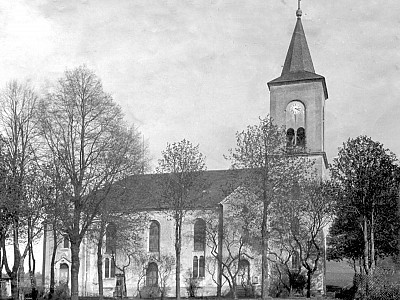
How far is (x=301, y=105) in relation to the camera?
59844 mm

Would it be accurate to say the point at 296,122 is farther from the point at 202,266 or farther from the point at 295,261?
the point at 202,266

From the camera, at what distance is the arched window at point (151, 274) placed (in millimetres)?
61031

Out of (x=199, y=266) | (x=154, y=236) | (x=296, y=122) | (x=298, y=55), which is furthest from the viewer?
A: (x=154, y=236)

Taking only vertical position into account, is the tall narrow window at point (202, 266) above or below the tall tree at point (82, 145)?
below

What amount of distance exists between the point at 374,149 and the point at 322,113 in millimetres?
18776

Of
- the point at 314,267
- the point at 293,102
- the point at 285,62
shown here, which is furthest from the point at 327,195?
the point at 285,62

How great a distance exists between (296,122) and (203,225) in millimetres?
13631

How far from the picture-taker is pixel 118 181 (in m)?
37.0

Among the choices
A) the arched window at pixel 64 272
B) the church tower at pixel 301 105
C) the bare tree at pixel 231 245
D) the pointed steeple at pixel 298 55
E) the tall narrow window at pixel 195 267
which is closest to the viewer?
the bare tree at pixel 231 245

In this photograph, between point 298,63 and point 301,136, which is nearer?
point 301,136

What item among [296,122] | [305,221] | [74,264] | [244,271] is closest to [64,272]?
[244,271]

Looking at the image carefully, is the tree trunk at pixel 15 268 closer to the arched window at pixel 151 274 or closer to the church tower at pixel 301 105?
the arched window at pixel 151 274

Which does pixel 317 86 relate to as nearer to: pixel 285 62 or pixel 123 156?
pixel 285 62

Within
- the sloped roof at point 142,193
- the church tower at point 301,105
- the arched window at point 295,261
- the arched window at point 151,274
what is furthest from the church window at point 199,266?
the church tower at point 301,105
